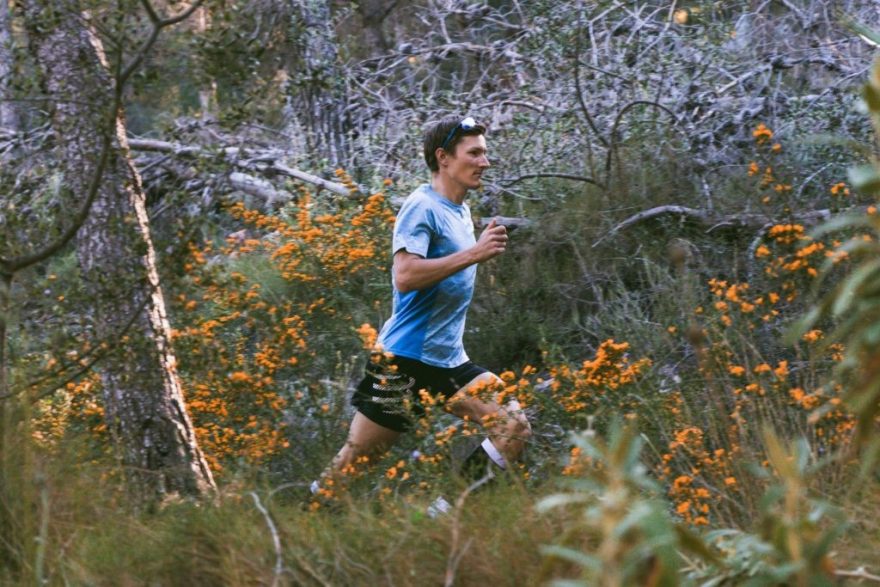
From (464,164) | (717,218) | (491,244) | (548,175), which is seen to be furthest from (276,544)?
(548,175)

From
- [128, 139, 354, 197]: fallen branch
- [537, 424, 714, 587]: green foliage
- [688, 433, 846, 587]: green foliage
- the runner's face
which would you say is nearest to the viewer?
[537, 424, 714, 587]: green foliage

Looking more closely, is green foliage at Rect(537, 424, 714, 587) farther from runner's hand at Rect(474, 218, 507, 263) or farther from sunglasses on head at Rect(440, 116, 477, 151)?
sunglasses on head at Rect(440, 116, 477, 151)

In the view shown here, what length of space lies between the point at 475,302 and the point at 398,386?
7.99 ft

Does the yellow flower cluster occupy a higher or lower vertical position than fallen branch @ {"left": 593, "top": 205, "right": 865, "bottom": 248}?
lower

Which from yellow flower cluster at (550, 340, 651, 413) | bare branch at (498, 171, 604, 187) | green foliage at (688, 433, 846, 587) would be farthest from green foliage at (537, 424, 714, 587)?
bare branch at (498, 171, 604, 187)

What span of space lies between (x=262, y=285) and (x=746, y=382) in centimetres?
376

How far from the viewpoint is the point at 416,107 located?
31.6ft

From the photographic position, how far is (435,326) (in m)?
5.82

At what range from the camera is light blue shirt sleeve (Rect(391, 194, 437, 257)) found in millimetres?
5621

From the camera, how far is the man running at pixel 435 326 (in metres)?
5.61

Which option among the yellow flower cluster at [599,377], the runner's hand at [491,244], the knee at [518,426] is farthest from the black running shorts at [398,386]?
the runner's hand at [491,244]

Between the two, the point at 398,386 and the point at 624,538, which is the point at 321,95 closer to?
the point at 398,386

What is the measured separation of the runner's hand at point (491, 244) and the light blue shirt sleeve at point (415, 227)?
11.8 inches

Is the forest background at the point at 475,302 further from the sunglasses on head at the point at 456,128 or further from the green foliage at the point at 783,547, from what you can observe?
the sunglasses on head at the point at 456,128
